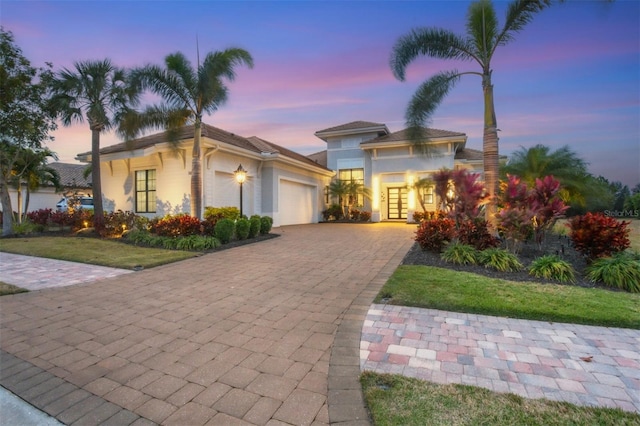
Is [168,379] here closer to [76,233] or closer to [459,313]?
[459,313]

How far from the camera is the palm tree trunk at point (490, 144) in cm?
804

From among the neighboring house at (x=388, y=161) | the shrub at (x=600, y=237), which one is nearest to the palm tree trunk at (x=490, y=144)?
the shrub at (x=600, y=237)

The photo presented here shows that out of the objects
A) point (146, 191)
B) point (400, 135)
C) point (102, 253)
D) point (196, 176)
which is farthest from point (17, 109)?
point (400, 135)

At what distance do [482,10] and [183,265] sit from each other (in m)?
10.3

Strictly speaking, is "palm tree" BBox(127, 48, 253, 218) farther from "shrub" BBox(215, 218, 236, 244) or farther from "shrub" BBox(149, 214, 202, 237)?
"shrub" BBox(215, 218, 236, 244)

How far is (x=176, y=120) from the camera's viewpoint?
1141 centimetres

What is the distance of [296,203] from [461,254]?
42.2 feet

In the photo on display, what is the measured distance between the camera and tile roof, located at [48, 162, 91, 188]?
25859mm

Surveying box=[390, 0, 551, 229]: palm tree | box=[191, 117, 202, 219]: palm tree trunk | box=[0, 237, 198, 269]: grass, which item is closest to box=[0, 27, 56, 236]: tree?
box=[0, 237, 198, 269]: grass

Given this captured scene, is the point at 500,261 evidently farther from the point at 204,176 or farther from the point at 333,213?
the point at 333,213

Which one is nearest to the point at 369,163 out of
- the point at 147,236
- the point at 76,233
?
the point at 147,236

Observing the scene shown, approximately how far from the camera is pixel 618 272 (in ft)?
17.3

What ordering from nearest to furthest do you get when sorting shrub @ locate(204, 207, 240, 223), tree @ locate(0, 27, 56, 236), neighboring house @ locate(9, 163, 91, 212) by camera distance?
shrub @ locate(204, 207, 240, 223)
tree @ locate(0, 27, 56, 236)
neighboring house @ locate(9, 163, 91, 212)

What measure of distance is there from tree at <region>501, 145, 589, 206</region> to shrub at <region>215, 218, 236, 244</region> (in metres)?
10.4
